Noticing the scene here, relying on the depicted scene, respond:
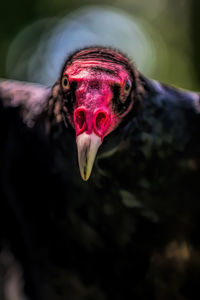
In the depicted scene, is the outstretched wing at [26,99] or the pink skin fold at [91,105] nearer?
the pink skin fold at [91,105]

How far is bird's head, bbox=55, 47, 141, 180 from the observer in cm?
192

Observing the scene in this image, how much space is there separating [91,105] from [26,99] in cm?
90

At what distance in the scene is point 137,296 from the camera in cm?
275

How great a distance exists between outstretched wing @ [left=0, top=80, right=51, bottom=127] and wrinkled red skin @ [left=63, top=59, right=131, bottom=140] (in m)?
0.53

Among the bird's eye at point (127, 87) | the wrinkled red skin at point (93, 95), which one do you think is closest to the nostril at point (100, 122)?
the wrinkled red skin at point (93, 95)

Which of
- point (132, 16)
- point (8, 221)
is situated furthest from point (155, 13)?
point (8, 221)

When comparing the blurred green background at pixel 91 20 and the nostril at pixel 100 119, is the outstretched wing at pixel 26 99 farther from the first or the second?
the blurred green background at pixel 91 20

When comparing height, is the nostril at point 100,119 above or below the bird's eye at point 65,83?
below

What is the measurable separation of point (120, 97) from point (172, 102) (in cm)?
41

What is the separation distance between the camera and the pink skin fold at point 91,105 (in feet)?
6.17

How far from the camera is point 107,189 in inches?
99.0

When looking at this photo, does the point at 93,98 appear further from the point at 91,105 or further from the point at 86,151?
the point at 86,151

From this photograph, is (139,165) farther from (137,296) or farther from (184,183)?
(137,296)

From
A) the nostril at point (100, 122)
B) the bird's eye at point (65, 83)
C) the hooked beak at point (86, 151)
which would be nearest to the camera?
the hooked beak at point (86, 151)
